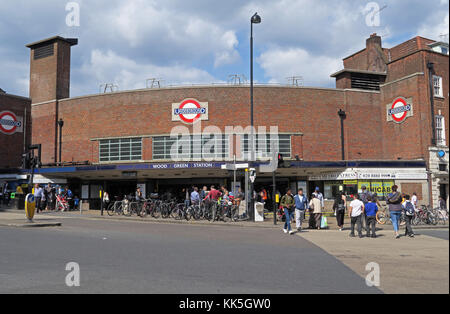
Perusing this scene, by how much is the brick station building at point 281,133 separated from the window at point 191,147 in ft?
0.26

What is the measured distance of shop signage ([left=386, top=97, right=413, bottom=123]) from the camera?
31.4 metres

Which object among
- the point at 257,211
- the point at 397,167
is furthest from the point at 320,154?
the point at 257,211

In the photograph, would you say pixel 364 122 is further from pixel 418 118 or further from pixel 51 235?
pixel 51 235

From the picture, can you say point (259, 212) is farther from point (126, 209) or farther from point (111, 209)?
point (111, 209)

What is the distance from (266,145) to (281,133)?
1.56 m

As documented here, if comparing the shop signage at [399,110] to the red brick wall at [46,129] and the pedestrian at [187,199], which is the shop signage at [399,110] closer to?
the pedestrian at [187,199]

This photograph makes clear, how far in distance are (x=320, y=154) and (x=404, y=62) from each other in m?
10.2

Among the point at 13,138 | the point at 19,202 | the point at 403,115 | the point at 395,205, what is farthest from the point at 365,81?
the point at 13,138

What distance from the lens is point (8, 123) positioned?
37.2m

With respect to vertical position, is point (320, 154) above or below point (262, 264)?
above

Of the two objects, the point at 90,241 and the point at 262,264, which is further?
the point at 90,241

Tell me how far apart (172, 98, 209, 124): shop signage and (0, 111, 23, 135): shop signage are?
53.8ft

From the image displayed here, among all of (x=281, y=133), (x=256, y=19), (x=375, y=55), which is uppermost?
(x=375, y=55)
